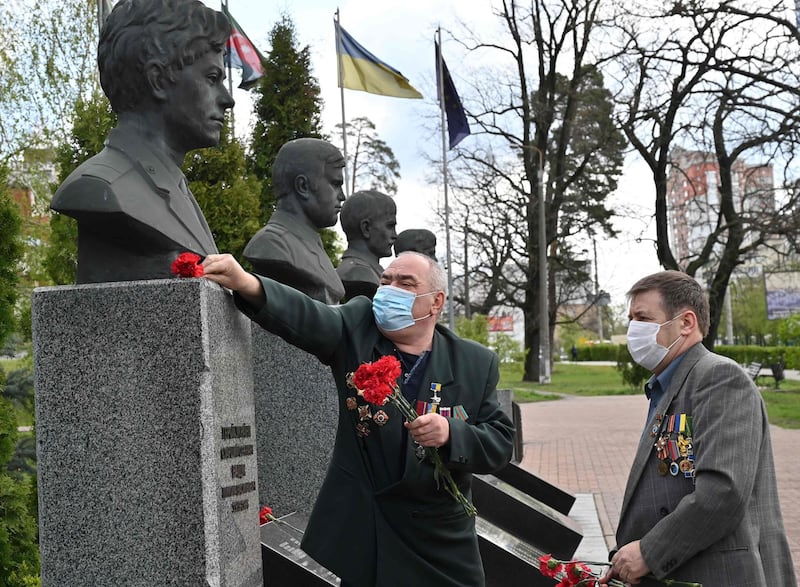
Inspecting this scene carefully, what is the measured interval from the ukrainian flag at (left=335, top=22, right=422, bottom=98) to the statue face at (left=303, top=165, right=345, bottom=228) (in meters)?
11.6

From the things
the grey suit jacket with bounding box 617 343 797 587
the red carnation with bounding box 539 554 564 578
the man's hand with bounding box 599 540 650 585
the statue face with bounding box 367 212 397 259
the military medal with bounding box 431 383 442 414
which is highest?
the statue face with bounding box 367 212 397 259

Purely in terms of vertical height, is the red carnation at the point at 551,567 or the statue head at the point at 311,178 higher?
the statue head at the point at 311,178

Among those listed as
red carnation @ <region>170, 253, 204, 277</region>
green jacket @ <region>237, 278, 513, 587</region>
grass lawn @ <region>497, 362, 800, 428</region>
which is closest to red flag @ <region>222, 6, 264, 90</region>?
red carnation @ <region>170, 253, 204, 277</region>

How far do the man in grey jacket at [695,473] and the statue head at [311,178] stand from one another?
10.4ft

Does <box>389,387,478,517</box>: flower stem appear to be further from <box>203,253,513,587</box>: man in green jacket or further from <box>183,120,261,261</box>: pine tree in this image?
<box>183,120,261,261</box>: pine tree

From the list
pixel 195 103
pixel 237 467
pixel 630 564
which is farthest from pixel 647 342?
pixel 195 103

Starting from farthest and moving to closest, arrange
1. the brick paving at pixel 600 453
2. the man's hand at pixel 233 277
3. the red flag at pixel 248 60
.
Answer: the red flag at pixel 248 60
the brick paving at pixel 600 453
the man's hand at pixel 233 277

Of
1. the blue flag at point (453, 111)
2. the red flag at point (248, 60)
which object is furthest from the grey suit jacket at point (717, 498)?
the blue flag at point (453, 111)

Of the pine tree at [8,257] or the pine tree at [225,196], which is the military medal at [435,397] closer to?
Answer: the pine tree at [8,257]

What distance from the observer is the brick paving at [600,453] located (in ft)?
33.9

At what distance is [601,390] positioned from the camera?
3231cm

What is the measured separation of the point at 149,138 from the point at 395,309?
142cm

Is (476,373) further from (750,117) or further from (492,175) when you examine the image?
(492,175)

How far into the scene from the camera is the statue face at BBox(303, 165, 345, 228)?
6199mm
